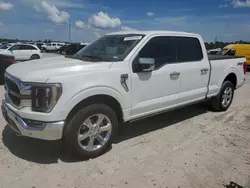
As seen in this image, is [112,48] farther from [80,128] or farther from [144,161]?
[144,161]

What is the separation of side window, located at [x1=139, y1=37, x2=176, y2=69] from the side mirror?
26cm

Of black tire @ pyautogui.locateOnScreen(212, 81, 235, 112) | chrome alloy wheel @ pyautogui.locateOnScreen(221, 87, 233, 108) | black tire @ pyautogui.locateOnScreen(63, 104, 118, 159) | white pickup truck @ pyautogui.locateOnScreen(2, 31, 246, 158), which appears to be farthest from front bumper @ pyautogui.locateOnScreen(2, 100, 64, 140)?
chrome alloy wheel @ pyautogui.locateOnScreen(221, 87, 233, 108)

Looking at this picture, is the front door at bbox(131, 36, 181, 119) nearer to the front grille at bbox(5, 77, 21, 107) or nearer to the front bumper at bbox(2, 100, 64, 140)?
the front bumper at bbox(2, 100, 64, 140)

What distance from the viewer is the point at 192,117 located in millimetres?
5773

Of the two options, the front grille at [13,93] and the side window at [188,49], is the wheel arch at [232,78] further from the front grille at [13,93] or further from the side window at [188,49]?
the front grille at [13,93]

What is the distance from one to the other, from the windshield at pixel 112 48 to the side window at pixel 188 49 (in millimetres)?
953

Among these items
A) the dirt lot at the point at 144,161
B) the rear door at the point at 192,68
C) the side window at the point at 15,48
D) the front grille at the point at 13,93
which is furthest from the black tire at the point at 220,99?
the side window at the point at 15,48

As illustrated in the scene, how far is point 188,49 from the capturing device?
504 centimetres

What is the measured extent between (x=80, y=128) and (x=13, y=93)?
1.07 m

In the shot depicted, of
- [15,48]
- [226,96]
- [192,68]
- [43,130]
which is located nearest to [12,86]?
[43,130]

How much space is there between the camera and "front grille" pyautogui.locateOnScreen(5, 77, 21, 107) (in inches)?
132

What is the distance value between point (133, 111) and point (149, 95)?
419 millimetres

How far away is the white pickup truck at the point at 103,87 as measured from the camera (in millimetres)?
3164

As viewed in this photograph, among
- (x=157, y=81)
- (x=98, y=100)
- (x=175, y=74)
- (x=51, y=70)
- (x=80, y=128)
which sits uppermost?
(x=51, y=70)
